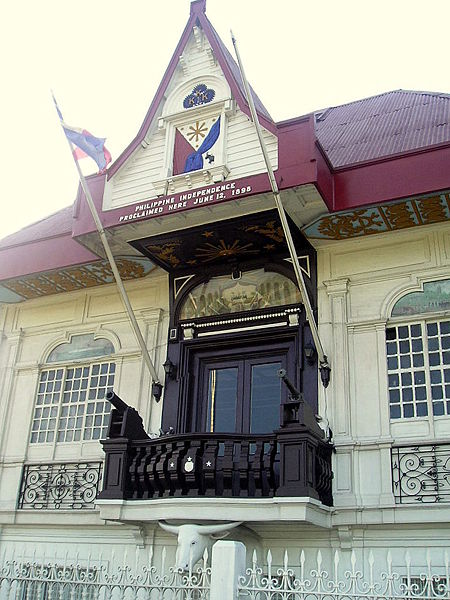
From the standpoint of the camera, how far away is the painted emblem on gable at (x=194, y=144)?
36.0 ft

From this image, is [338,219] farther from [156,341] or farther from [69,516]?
[69,516]

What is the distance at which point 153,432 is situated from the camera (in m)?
11.2

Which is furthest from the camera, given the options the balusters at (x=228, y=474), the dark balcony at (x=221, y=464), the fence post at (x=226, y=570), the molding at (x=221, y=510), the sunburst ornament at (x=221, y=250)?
the sunburst ornament at (x=221, y=250)

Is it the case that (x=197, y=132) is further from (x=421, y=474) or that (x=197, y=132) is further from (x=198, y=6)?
(x=421, y=474)

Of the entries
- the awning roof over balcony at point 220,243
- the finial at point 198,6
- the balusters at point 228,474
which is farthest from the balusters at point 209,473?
the finial at point 198,6

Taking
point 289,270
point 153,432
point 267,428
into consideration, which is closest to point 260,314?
point 289,270

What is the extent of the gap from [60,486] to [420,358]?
647 cm

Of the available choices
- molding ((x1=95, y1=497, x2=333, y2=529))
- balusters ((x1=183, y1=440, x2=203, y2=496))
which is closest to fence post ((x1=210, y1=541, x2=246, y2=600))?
molding ((x1=95, y1=497, x2=333, y2=529))

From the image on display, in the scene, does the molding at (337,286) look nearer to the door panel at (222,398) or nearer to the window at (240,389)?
the window at (240,389)

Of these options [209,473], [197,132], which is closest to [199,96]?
[197,132]

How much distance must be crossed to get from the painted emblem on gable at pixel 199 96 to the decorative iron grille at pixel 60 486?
6441 millimetres

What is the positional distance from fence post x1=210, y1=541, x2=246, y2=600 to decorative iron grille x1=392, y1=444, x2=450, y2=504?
12.3 ft

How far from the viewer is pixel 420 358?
998cm

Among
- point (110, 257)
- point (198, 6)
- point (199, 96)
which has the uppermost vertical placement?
point (198, 6)
